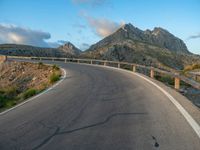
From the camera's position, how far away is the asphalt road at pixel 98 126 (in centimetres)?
648

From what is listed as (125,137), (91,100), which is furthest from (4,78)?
(125,137)

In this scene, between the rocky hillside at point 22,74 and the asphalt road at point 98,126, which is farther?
the rocky hillside at point 22,74

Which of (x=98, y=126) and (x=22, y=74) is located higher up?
(x=98, y=126)

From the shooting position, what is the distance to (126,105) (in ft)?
35.3

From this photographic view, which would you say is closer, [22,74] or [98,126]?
[98,126]

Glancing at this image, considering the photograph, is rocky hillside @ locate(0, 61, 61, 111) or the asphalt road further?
rocky hillside @ locate(0, 61, 61, 111)

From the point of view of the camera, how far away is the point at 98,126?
26.1 feet

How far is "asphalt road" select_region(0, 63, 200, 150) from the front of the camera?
648 centimetres

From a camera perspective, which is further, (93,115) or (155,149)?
(93,115)

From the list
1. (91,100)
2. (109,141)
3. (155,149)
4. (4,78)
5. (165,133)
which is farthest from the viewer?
(4,78)

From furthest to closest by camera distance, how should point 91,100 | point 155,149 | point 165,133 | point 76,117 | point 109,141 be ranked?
1. point 91,100
2. point 76,117
3. point 165,133
4. point 109,141
5. point 155,149

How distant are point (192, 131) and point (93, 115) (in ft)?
9.55

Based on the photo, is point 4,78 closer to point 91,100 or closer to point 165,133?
point 91,100

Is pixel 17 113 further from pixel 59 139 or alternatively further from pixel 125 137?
pixel 125 137
